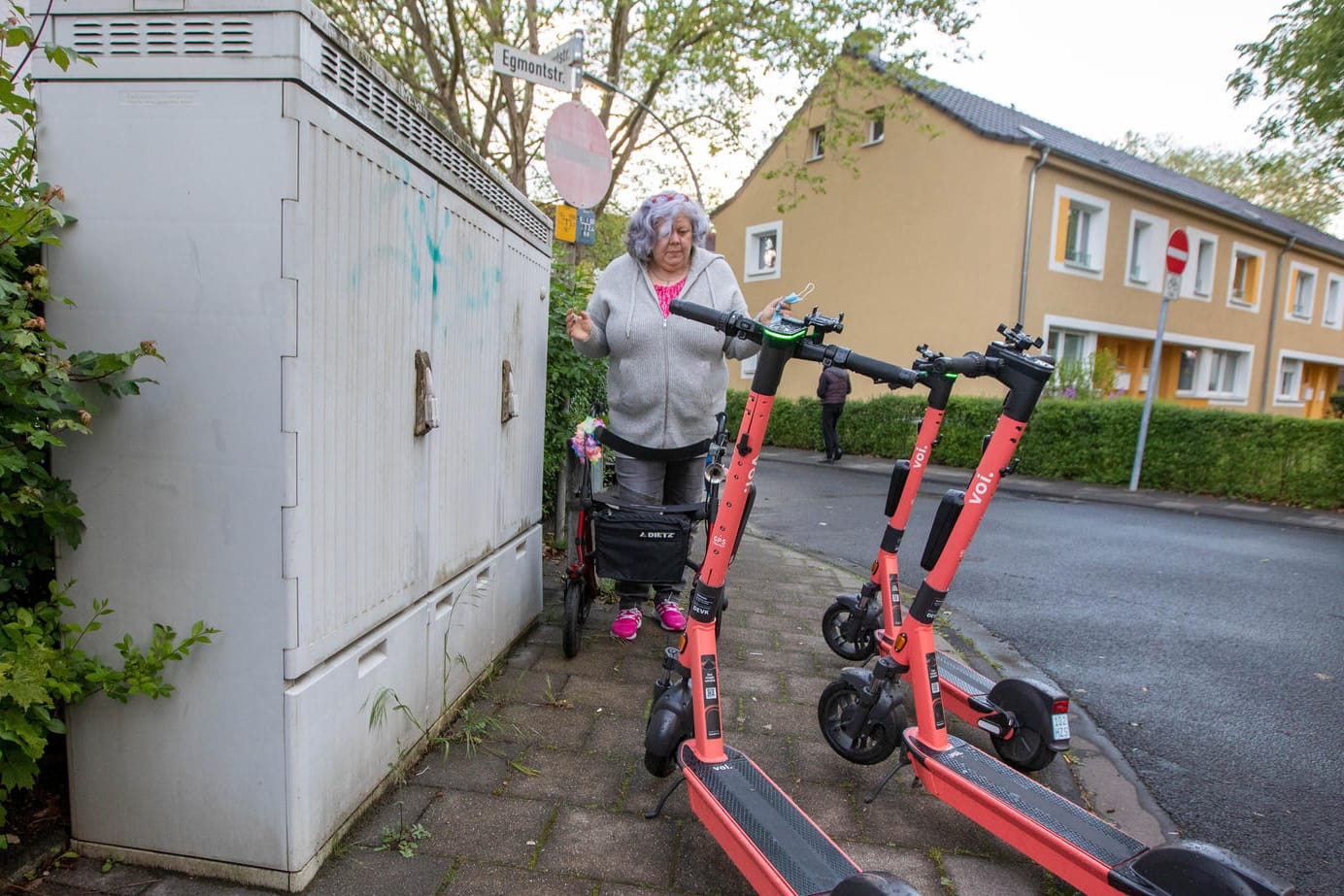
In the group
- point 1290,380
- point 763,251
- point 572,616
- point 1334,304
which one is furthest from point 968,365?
point 1334,304

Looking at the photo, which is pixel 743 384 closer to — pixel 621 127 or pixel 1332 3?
pixel 621 127

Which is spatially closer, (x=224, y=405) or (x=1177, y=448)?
(x=224, y=405)

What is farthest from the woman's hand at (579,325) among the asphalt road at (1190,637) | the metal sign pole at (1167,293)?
the metal sign pole at (1167,293)

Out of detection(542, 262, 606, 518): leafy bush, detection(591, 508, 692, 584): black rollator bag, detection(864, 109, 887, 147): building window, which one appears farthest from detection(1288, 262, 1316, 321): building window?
detection(591, 508, 692, 584): black rollator bag

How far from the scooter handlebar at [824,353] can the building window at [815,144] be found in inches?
820

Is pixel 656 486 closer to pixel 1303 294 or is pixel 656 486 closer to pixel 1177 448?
pixel 1177 448

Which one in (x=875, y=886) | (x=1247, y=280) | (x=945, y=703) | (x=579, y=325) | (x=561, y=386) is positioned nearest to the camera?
(x=875, y=886)

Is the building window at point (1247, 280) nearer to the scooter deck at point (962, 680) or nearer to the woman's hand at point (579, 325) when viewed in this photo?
the scooter deck at point (962, 680)

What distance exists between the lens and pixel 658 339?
358 cm

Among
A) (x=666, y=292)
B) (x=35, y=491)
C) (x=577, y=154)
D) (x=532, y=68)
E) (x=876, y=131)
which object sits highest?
(x=876, y=131)

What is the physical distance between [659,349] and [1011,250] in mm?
15373

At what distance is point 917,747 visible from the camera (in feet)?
7.97

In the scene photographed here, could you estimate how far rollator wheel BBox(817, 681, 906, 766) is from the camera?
2510 millimetres

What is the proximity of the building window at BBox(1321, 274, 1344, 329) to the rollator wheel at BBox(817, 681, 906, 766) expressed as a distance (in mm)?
33577
